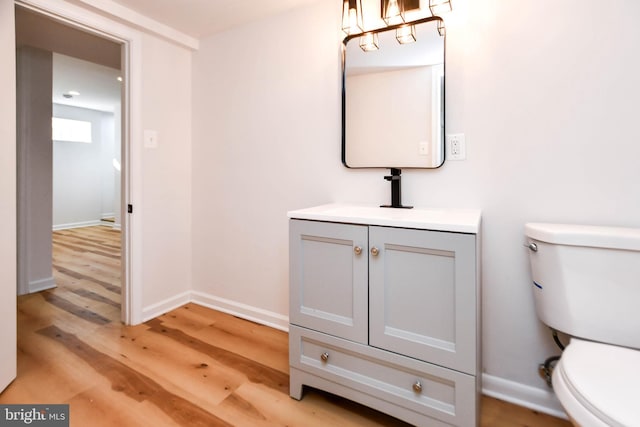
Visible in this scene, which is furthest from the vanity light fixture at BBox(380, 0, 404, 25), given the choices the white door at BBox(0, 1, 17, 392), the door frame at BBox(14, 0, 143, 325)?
the white door at BBox(0, 1, 17, 392)

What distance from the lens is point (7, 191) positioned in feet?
4.95

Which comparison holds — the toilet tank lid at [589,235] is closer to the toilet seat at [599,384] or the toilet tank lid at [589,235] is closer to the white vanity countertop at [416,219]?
the white vanity countertop at [416,219]

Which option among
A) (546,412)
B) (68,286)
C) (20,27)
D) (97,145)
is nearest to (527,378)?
(546,412)

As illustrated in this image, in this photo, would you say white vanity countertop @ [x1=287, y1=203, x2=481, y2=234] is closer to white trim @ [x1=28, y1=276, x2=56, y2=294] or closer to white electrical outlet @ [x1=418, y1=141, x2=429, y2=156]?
white electrical outlet @ [x1=418, y1=141, x2=429, y2=156]

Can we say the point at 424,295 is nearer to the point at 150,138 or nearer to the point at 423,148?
the point at 423,148

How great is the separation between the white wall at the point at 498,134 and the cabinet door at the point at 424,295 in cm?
50

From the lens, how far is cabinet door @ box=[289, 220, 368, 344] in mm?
1335

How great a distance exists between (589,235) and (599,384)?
1.65 ft

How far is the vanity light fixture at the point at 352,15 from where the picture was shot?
173 centimetres

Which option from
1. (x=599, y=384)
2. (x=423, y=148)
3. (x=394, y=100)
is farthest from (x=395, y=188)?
(x=599, y=384)

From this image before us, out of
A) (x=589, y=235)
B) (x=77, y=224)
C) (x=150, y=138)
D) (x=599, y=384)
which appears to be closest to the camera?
(x=599, y=384)

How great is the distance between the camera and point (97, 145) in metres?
6.82

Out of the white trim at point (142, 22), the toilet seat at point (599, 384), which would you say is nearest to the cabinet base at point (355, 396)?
the toilet seat at point (599, 384)

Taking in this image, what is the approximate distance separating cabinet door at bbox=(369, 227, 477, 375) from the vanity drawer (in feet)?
0.16
